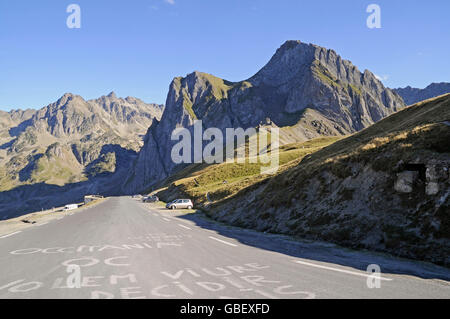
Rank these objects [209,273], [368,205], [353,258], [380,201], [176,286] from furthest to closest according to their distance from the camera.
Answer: [368,205] < [380,201] < [353,258] < [209,273] < [176,286]

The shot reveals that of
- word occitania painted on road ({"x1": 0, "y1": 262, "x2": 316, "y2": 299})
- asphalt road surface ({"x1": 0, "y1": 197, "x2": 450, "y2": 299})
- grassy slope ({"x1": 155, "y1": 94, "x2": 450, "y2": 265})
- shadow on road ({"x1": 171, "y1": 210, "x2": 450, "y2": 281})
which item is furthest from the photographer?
grassy slope ({"x1": 155, "y1": 94, "x2": 450, "y2": 265})

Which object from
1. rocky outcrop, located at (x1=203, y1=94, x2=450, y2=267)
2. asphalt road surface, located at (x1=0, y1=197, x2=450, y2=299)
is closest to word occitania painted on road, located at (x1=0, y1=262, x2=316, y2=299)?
asphalt road surface, located at (x1=0, y1=197, x2=450, y2=299)

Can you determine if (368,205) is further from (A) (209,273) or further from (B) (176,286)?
(B) (176,286)

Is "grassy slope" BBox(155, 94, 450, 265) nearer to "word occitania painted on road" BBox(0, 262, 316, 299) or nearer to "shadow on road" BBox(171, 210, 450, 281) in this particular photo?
"shadow on road" BBox(171, 210, 450, 281)

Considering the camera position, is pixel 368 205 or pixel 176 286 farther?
pixel 368 205

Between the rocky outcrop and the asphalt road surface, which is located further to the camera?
the rocky outcrop

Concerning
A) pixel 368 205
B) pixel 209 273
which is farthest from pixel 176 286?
pixel 368 205

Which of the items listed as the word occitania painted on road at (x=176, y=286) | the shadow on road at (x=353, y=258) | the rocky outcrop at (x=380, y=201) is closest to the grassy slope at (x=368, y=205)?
the rocky outcrop at (x=380, y=201)

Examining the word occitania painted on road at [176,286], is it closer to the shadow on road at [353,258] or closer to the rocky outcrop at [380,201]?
the shadow on road at [353,258]

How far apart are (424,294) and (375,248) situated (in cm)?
553

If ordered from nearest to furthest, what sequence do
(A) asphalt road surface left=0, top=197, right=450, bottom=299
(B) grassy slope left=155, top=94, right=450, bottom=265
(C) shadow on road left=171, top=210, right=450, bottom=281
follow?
1. (A) asphalt road surface left=0, top=197, right=450, bottom=299
2. (C) shadow on road left=171, top=210, right=450, bottom=281
3. (B) grassy slope left=155, top=94, right=450, bottom=265

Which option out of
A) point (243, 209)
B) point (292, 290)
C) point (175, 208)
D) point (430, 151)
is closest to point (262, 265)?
point (292, 290)

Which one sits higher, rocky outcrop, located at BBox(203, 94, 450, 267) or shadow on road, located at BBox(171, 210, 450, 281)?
rocky outcrop, located at BBox(203, 94, 450, 267)
